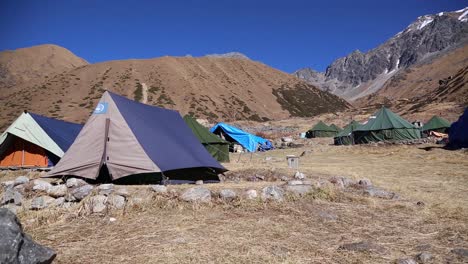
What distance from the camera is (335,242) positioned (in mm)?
6266

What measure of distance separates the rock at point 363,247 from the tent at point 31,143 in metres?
14.7

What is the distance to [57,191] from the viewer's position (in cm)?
881

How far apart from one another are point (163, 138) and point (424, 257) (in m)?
8.16

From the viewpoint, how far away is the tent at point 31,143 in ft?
56.7

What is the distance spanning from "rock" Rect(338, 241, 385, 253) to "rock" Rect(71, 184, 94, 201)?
17.9 feet

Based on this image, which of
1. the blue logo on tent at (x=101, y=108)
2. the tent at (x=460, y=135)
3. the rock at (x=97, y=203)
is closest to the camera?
the rock at (x=97, y=203)

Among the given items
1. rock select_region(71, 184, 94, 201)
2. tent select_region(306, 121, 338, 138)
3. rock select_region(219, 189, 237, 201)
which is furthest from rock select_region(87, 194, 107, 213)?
tent select_region(306, 121, 338, 138)

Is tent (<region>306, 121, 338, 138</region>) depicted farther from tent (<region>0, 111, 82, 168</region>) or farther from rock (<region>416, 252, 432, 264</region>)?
rock (<region>416, 252, 432, 264</region>)

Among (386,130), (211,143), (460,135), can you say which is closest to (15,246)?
(211,143)

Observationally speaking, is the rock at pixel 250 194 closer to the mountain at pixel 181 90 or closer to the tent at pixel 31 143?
the tent at pixel 31 143

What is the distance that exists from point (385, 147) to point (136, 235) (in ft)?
86.7

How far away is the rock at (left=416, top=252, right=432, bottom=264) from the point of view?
5.34 m

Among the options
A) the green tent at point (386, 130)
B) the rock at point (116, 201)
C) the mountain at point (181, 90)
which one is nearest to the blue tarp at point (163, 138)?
the rock at point (116, 201)

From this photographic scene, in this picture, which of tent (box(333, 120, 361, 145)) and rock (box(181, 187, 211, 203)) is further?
tent (box(333, 120, 361, 145))
